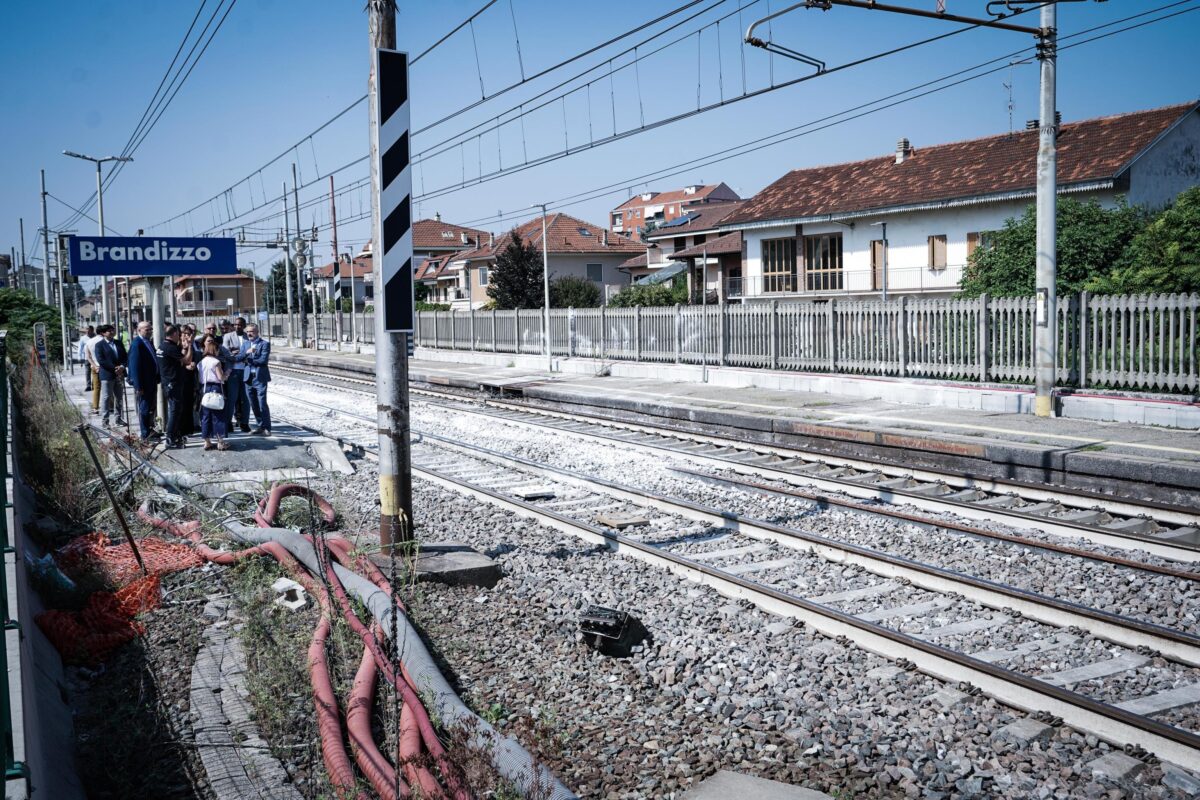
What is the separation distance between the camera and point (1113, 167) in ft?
96.3

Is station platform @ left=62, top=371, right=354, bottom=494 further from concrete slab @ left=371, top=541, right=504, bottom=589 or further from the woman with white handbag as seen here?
concrete slab @ left=371, top=541, right=504, bottom=589

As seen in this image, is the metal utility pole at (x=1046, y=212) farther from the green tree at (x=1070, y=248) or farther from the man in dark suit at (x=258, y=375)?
the man in dark suit at (x=258, y=375)

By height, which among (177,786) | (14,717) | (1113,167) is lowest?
(177,786)

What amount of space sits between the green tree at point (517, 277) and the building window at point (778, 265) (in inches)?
556

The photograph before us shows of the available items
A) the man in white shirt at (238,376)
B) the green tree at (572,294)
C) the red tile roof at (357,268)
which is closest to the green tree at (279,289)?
the red tile roof at (357,268)

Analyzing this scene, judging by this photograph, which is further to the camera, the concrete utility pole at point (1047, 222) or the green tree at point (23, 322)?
the green tree at point (23, 322)

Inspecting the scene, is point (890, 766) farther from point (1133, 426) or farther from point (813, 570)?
point (1133, 426)

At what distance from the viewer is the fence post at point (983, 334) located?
18.0 meters

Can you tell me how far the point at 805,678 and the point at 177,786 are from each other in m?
3.36

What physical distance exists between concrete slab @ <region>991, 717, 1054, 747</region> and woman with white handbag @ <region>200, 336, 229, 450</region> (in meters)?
11.6

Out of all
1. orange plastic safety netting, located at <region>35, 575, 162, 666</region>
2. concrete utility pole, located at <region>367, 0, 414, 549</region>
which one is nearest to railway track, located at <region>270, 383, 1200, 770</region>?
concrete utility pole, located at <region>367, 0, 414, 549</region>

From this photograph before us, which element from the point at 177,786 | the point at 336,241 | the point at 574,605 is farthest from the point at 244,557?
the point at 336,241

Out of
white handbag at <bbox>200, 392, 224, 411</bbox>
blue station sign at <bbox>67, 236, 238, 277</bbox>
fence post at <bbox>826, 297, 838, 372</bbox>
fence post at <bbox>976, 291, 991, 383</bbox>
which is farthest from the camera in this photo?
fence post at <bbox>826, 297, 838, 372</bbox>

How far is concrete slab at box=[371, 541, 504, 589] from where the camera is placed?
296 inches
